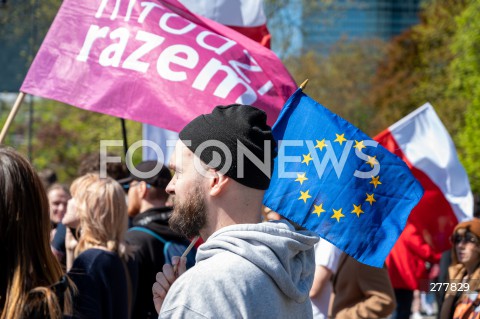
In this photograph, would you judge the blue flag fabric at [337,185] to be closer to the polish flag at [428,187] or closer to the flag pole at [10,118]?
the flag pole at [10,118]

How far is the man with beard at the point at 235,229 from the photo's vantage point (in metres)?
2.37

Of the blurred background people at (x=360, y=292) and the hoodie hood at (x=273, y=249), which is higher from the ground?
the hoodie hood at (x=273, y=249)

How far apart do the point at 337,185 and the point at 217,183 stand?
1.49 metres

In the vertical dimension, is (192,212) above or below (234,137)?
below

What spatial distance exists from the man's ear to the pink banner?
2332 millimetres

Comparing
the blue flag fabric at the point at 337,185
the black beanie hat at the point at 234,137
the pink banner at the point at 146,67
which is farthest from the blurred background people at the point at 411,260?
the black beanie hat at the point at 234,137

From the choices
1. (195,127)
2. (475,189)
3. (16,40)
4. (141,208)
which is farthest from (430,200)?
(475,189)

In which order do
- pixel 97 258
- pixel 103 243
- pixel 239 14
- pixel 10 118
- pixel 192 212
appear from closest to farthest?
pixel 192 212 < pixel 97 258 < pixel 103 243 < pixel 10 118 < pixel 239 14

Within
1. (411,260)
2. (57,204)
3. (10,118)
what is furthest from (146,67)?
(411,260)

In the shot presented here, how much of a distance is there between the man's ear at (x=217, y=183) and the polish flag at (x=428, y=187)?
491 centimetres

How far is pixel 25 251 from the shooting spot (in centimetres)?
253

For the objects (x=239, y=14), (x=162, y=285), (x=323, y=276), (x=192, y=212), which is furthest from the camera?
(x=239, y=14)

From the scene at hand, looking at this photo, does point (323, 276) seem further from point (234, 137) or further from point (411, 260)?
point (234, 137)

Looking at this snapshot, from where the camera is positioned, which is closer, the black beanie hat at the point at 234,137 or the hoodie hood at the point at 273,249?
the hoodie hood at the point at 273,249
